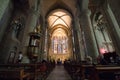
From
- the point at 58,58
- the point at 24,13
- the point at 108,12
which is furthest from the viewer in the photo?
the point at 58,58

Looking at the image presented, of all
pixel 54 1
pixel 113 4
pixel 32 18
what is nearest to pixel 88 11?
pixel 113 4

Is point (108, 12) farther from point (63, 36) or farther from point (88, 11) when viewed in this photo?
point (63, 36)

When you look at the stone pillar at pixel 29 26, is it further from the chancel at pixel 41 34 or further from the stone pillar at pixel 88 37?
the stone pillar at pixel 88 37

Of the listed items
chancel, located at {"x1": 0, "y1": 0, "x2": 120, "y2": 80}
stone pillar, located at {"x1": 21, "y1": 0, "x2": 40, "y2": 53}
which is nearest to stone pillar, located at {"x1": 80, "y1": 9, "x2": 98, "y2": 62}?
chancel, located at {"x1": 0, "y1": 0, "x2": 120, "y2": 80}

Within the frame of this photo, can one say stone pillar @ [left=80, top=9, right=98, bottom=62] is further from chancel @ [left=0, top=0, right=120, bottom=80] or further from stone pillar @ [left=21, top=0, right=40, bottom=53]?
stone pillar @ [left=21, top=0, right=40, bottom=53]

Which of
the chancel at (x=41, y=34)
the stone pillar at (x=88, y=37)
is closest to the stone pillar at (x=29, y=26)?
the chancel at (x=41, y=34)

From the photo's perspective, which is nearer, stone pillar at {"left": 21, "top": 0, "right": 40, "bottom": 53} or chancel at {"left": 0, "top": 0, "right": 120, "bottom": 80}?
chancel at {"left": 0, "top": 0, "right": 120, "bottom": 80}

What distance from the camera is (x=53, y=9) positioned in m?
16.0

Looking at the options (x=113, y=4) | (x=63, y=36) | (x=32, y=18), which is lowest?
(x=113, y=4)

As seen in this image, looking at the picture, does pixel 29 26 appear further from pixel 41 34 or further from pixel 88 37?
pixel 88 37

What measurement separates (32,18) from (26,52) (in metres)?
3.50

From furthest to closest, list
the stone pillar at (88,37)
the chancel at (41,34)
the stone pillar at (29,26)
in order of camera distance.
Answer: the stone pillar at (88,37) → the stone pillar at (29,26) → the chancel at (41,34)

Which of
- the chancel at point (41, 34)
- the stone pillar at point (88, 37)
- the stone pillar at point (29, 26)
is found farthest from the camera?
the stone pillar at point (88, 37)

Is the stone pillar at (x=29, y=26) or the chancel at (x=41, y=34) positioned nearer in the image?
the chancel at (x=41, y=34)
